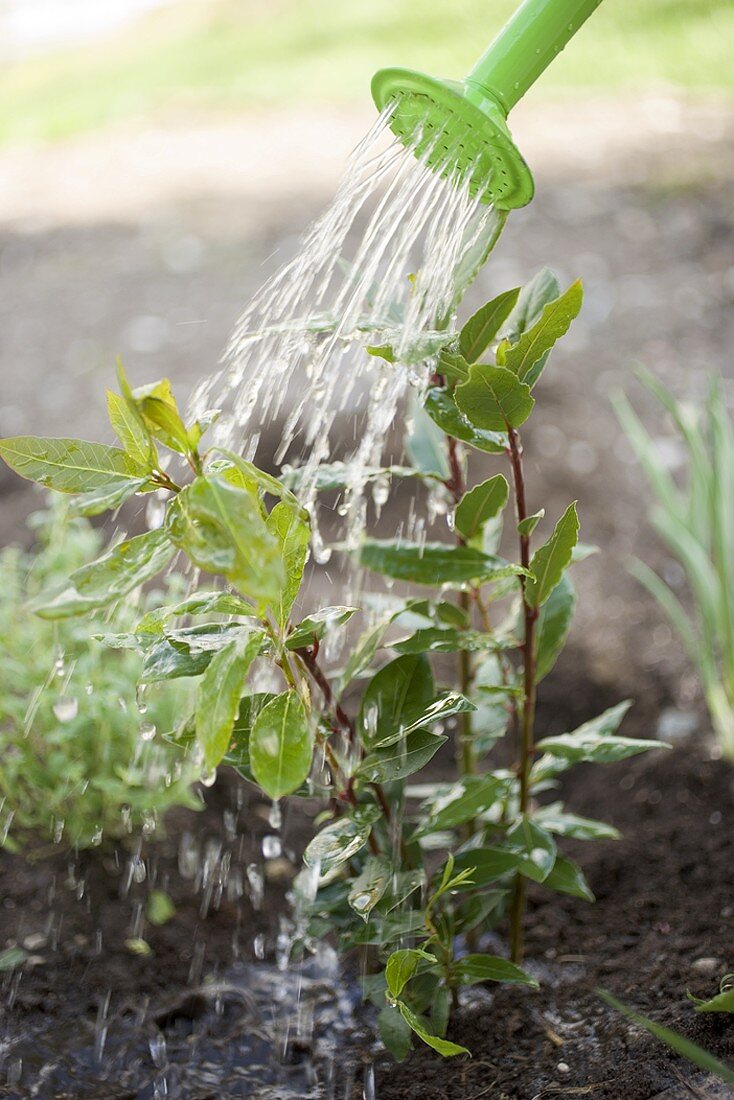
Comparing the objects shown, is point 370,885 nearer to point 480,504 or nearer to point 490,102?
point 480,504

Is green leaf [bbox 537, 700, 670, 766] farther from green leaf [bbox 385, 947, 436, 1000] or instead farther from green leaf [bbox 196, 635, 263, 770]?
green leaf [bbox 196, 635, 263, 770]

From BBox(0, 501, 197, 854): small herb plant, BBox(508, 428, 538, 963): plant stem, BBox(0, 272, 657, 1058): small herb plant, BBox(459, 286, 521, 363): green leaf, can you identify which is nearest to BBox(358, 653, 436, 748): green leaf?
BBox(0, 272, 657, 1058): small herb plant

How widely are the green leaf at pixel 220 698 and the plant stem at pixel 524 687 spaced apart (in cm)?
33

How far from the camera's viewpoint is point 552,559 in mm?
1119

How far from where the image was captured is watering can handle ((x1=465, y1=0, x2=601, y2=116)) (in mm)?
1110

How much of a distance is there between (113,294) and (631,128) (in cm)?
241

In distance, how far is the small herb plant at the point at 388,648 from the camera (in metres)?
0.92

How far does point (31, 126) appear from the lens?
5.84m

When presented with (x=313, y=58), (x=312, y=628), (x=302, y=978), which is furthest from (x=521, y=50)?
(x=313, y=58)

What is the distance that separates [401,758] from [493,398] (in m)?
0.37

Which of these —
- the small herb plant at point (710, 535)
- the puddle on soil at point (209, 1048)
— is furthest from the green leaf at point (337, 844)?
the small herb plant at point (710, 535)

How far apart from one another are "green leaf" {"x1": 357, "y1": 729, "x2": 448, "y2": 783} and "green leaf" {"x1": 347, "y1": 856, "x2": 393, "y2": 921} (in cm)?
10

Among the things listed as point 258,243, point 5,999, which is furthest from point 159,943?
point 258,243

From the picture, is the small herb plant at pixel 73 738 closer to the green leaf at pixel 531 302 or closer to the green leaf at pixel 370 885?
the green leaf at pixel 370 885
